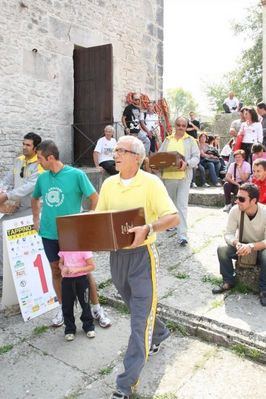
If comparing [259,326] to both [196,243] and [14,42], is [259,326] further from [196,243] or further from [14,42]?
[14,42]

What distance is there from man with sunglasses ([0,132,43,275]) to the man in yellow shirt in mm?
1711

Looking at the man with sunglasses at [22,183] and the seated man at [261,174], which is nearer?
the man with sunglasses at [22,183]

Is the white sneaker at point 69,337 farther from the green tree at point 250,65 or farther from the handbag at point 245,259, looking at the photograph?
the green tree at point 250,65

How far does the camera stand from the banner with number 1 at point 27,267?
3945mm

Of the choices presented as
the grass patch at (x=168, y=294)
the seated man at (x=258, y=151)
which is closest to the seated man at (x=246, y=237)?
the grass patch at (x=168, y=294)

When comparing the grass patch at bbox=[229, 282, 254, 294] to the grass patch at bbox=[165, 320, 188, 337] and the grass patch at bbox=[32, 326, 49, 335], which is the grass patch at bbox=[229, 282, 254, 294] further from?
the grass patch at bbox=[32, 326, 49, 335]

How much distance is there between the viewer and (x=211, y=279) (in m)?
4.49

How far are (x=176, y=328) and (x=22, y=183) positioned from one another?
219 cm

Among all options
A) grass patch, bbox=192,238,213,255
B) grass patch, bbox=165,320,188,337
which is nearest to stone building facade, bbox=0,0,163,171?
grass patch, bbox=192,238,213,255

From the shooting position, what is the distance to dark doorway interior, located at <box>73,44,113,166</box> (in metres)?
8.66

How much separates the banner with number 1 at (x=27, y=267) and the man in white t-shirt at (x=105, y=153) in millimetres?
4089

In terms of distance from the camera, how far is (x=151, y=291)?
265 cm

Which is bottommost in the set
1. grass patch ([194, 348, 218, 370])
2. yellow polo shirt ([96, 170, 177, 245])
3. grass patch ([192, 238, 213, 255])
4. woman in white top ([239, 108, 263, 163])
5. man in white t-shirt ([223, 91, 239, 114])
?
grass patch ([194, 348, 218, 370])

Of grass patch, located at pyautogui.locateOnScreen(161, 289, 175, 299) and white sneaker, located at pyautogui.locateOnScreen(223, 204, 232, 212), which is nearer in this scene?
grass patch, located at pyautogui.locateOnScreen(161, 289, 175, 299)
